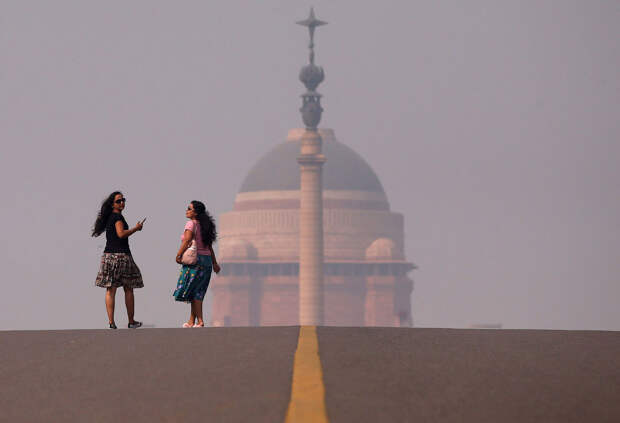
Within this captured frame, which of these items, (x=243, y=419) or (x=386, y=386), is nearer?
(x=243, y=419)

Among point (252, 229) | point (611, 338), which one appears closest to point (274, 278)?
point (252, 229)

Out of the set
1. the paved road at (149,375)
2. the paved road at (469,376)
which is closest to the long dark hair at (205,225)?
the paved road at (149,375)

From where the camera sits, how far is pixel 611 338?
1694 cm

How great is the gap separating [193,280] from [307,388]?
7738 mm

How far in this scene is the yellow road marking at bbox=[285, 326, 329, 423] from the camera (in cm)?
1110

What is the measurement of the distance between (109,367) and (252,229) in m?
181

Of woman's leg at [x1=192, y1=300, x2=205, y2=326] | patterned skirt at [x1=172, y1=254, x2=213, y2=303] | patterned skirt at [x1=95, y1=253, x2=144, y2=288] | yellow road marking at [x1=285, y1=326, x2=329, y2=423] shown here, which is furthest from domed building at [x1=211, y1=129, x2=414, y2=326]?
yellow road marking at [x1=285, y1=326, x2=329, y2=423]

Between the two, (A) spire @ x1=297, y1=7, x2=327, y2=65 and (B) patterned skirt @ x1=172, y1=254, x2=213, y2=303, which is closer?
(B) patterned skirt @ x1=172, y1=254, x2=213, y2=303

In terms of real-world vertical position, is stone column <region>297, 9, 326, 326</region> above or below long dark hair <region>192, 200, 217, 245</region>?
above

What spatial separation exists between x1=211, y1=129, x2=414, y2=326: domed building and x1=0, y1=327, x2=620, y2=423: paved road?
172837 mm

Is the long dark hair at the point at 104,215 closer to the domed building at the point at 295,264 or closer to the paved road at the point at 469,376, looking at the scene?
the paved road at the point at 469,376

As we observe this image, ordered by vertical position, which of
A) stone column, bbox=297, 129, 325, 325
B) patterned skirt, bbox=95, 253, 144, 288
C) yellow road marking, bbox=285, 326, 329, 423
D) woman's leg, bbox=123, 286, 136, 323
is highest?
stone column, bbox=297, 129, 325, 325

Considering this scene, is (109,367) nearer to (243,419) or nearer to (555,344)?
(243,419)

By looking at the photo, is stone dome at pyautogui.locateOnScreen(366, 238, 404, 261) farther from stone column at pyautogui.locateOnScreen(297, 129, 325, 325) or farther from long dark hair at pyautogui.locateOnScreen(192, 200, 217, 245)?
long dark hair at pyautogui.locateOnScreen(192, 200, 217, 245)
